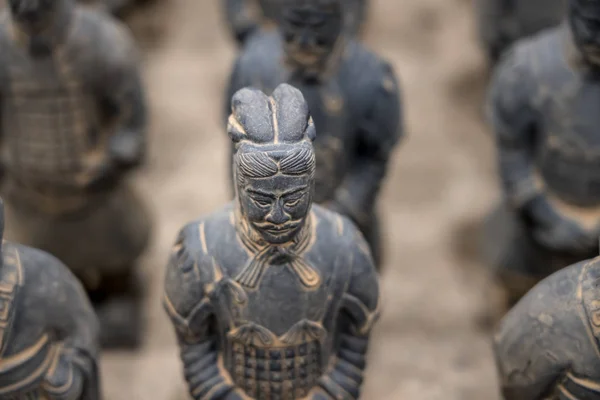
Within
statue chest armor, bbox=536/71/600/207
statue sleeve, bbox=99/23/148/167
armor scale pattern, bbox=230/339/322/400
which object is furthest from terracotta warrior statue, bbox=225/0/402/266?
armor scale pattern, bbox=230/339/322/400

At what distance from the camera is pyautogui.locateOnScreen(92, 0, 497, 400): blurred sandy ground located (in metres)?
3.75

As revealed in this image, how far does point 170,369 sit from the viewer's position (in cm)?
374

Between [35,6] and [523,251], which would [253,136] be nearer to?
[35,6]

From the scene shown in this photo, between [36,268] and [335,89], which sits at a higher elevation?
[335,89]

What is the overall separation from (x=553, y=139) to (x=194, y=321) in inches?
49.6

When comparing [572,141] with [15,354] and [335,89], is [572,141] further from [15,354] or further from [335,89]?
[15,354]

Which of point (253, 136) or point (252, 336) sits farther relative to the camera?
point (252, 336)

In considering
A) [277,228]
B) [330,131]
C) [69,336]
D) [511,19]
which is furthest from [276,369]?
[511,19]

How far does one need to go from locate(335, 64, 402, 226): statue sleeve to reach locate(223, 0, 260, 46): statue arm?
92 centimetres

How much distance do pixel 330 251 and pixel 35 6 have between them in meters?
1.13

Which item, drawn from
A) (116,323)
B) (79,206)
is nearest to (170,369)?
(116,323)

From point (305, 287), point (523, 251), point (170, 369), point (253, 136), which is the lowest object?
point (170, 369)

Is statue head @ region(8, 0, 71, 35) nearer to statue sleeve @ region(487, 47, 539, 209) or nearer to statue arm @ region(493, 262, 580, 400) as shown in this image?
statue sleeve @ region(487, 47, 539, 209)

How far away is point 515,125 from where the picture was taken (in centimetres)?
326
